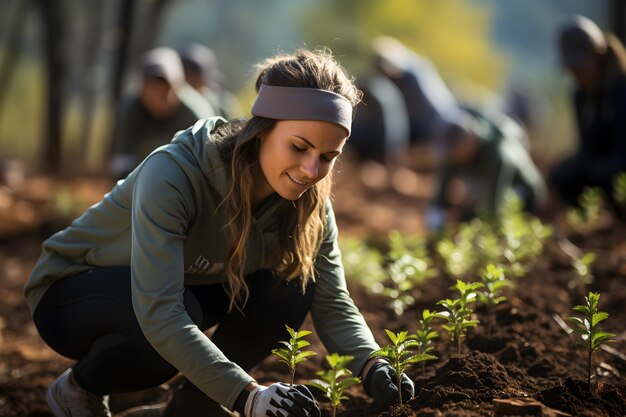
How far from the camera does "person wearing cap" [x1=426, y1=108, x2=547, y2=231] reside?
7.83 m

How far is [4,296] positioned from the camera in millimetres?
6160

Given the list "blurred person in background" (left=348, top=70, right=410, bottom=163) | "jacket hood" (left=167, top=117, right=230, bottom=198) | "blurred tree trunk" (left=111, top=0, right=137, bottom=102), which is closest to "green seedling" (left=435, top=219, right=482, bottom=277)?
"jacket hood" (left=167, top=117, right=230, bottom=198)

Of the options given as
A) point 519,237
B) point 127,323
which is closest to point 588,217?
point 519,237

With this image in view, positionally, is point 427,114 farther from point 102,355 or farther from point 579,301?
point 102,355


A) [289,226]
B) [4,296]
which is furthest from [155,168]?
[4,296]

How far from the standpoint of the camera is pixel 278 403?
262cm

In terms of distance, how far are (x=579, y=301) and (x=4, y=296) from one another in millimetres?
3720

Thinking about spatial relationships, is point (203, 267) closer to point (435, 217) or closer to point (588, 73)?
point (588, 73)

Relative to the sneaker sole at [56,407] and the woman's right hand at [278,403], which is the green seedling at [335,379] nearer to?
the woman's right hand at [278,403]

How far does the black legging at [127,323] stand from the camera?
9.92 feet

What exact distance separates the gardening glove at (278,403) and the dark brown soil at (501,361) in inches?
12.7

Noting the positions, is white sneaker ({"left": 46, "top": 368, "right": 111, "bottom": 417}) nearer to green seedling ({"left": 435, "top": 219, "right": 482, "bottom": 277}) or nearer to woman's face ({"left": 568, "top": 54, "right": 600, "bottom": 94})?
green seedling ({"left": 435, "top": 219, "right": 482, "bottom": 277})

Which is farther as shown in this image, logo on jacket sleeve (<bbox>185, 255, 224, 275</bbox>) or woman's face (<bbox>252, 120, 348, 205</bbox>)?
logo on jacket sleeve (<bbox>185, 255, 224, 275</bbox>)

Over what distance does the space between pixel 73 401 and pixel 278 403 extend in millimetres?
907
